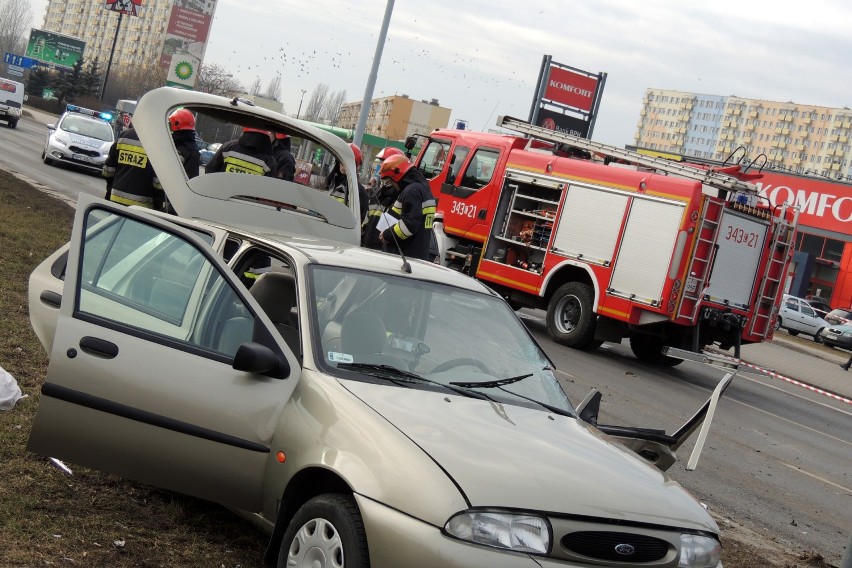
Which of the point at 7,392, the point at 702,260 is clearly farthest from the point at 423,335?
the point at 702,260

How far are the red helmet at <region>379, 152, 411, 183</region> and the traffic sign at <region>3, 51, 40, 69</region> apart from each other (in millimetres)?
92065

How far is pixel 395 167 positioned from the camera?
35.1 feet

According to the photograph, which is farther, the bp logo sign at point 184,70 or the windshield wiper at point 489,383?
the bp logo sign at point 184,70

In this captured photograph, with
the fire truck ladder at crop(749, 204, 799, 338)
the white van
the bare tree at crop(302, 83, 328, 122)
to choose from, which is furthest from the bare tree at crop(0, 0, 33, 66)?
the fire truck ladder at crop(749, 204, 799, 338)

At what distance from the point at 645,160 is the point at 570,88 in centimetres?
2635

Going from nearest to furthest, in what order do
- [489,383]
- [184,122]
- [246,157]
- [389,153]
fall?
[489,383], [246,157], [184,122], [389,153]

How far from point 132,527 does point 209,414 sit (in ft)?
2.70

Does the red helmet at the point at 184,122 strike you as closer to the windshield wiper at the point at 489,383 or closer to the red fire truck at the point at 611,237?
the windshield wiper at the point at 489,383

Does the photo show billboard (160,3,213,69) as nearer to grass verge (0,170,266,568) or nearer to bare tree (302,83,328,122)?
bare tree (302,83,328,122)

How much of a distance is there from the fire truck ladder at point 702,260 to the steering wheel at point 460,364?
1032 cm

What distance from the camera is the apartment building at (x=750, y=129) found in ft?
475

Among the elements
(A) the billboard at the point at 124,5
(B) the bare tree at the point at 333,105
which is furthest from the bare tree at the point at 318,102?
(A) the billboard at the point at 124,5

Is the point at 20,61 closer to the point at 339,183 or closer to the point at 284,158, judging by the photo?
the point at 284,158

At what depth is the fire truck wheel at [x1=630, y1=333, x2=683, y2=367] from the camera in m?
16.4
